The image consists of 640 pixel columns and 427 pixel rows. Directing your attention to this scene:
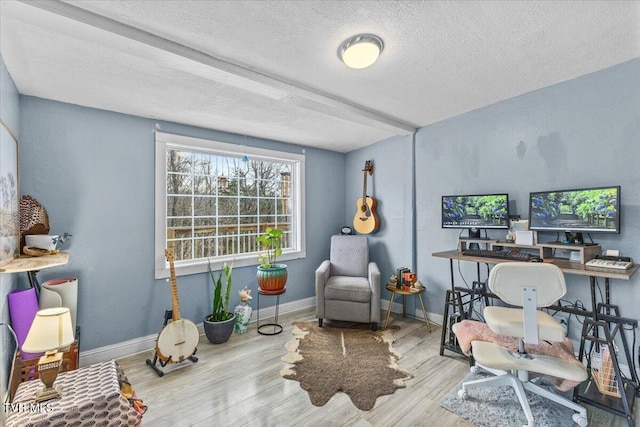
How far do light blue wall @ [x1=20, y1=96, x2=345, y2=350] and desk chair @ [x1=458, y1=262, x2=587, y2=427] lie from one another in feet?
8.98

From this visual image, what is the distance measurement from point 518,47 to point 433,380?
94.1 inches

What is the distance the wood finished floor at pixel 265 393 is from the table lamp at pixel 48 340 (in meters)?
0.58

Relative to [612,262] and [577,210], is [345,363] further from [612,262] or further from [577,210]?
[577,210]

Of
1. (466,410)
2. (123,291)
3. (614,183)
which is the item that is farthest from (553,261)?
(123,291)

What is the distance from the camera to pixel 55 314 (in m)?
1.52

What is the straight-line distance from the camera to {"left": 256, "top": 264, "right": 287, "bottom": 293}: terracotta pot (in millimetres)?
3080

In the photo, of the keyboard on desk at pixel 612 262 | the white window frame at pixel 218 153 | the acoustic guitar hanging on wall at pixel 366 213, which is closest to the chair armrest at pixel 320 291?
the white window frame at pixel 218 153

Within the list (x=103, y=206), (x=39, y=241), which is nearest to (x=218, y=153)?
(x=103, y=206)

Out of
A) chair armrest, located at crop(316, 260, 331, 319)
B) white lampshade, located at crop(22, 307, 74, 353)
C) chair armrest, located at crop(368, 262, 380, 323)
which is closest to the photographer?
white lampshade, located at crop(22, 307, 74, 353)

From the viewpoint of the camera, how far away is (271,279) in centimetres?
308

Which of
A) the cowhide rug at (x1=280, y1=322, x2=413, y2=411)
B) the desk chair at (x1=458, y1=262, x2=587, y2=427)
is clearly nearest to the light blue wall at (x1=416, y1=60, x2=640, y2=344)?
the desk chair at (x1=458, y1=262, x2=587, y2=427)

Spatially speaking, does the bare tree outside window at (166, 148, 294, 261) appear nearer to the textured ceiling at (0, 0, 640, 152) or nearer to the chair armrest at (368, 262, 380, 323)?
the textured ceiling at (0, 0, 640, 152)

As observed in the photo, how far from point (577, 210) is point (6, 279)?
3980 millimetres

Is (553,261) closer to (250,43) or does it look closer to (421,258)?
(421,258)
